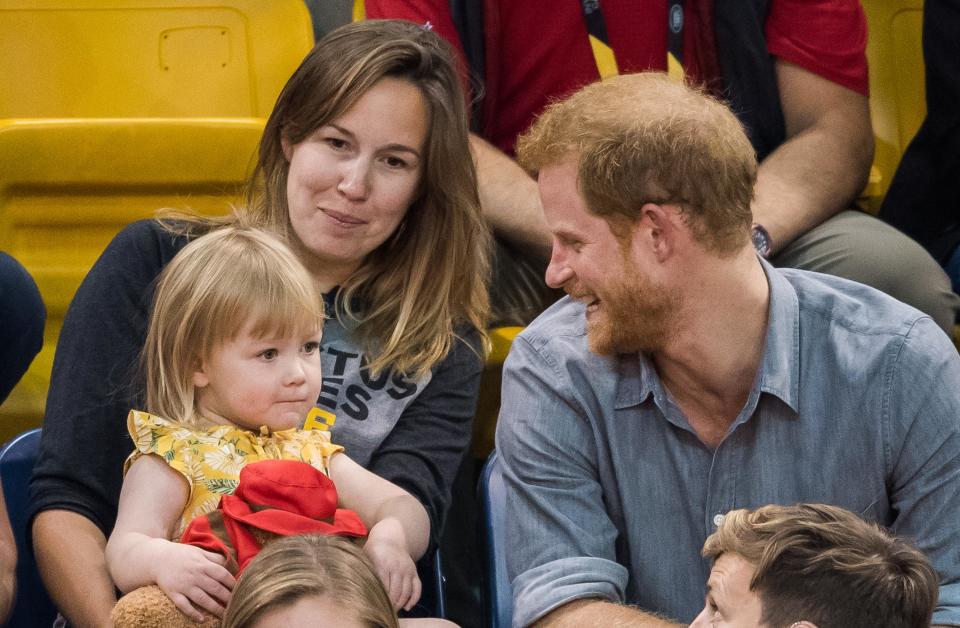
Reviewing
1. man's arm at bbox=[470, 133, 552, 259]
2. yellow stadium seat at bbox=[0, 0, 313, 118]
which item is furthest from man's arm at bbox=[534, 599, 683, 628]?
yellow stadium seat at bbox=[0, 0, 313, 118]

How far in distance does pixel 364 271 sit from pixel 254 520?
682 millimetres

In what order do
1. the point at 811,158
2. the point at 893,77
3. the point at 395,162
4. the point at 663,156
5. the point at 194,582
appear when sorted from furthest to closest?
the point at 893,77 < the point at 811,158 < the point at 395,162 < the point at 663,156 < the point at 194,582

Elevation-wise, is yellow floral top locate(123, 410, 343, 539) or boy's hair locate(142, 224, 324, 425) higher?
boy's hair locate(142, 224, 324, 425)

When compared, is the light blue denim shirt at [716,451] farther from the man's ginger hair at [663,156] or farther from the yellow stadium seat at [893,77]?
the yellow stadium seat at [893,77]

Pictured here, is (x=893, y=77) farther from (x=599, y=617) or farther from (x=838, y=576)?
→ (x=838, y=576)

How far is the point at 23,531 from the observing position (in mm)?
A: 1986

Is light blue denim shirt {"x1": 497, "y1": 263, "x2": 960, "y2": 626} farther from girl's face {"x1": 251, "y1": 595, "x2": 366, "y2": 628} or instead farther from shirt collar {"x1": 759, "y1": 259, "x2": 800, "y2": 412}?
girl's face {"x1": 251, "y1": 595, "x2": 366, "y2": 628}

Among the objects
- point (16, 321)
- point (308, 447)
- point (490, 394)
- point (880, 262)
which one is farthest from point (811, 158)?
point (16, 321)

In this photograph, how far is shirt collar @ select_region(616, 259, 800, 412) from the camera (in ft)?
5.87

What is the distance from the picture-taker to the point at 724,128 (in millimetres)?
1780

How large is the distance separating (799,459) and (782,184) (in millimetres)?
1003

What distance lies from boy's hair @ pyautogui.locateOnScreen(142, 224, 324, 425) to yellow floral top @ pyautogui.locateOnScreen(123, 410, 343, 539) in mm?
49

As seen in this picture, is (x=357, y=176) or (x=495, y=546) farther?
(x=357, y=176)

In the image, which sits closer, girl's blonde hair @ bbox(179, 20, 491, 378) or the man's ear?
the man's ear
